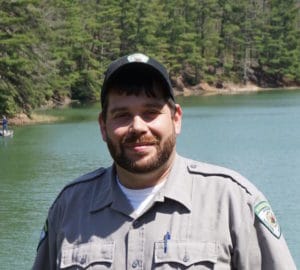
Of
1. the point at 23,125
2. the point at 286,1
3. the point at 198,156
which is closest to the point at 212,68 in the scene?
the point at 286,1

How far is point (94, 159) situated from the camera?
58.1ft

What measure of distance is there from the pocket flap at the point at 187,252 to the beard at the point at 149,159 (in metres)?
0.21

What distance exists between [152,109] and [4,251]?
7.23m

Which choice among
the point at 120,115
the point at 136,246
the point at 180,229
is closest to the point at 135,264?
the point at 136,246

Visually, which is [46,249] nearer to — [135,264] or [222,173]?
[135,264]

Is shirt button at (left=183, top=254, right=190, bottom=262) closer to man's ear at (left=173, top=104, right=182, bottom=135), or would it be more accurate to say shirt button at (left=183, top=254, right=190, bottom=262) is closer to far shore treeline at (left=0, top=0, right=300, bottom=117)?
man's ear at (left=173, top=104, right=182, bottom=135)

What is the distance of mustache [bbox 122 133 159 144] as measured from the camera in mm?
2010

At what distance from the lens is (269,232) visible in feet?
6.23

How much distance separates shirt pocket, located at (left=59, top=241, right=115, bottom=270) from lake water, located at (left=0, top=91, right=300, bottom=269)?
6.41m

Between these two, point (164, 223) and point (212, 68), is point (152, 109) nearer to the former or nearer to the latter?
point (164, 223)

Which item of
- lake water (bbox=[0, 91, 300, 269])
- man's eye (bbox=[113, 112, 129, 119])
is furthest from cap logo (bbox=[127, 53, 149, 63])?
lake water (bbox=[0, 91, 300, 269])

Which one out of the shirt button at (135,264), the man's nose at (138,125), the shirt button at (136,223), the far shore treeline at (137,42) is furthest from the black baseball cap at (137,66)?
the far shore treeline at (137,42)

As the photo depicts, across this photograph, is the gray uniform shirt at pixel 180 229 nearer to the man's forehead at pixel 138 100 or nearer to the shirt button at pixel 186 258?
the shirt button at pixel 186 258

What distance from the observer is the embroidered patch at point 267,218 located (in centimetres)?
190
